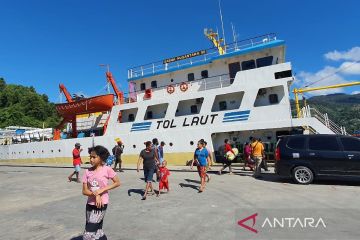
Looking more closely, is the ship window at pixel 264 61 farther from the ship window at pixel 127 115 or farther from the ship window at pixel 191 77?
the ship window at pixel 127 115

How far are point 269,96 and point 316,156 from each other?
294 inches

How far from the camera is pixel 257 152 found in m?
12.1

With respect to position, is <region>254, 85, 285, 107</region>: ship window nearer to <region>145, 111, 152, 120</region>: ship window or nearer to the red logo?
<region>145, 111, 152, 120</region>: ship window

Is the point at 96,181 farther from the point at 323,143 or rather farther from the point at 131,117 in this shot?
the point at 131,117

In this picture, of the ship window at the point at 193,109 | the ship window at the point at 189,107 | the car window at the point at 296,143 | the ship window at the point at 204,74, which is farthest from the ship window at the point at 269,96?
the car window at the point at 296,143

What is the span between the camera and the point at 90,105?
21828 mm

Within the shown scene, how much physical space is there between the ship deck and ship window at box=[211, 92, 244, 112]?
6.96 m

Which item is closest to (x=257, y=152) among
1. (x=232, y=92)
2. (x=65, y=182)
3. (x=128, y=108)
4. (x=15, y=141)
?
(x=232, y=92)

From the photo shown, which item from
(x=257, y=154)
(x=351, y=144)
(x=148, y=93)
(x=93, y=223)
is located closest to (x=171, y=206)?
(x=93, y=223)

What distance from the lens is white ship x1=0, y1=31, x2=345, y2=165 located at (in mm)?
16172

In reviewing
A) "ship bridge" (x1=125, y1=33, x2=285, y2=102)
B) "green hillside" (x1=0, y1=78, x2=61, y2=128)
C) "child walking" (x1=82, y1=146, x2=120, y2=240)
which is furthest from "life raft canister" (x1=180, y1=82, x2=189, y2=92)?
"green hillside" (x1=0, y1=78, x2=61, y2=128)

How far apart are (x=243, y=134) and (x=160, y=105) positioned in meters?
6.18

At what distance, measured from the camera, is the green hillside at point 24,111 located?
5625cm

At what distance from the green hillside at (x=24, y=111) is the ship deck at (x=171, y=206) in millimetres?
50908
